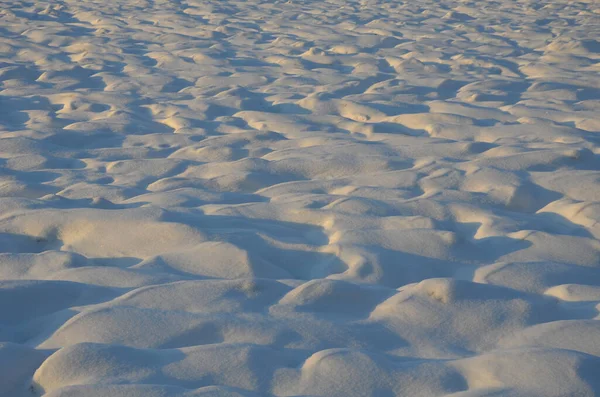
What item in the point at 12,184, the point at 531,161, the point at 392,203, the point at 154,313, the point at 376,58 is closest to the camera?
the point at 154,313

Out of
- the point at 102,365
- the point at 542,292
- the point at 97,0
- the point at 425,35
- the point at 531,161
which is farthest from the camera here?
the point at 97,0

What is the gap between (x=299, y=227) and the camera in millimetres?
2146

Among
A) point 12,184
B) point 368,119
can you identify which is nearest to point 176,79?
point 368,119

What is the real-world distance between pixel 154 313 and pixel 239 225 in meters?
0.58

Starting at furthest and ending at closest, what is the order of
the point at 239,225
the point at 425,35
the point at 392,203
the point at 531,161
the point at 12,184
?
the point at 425,35
the point at 531,161
the point at 12,184
the point at 392,203
the point at 239,225

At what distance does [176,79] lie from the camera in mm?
4227

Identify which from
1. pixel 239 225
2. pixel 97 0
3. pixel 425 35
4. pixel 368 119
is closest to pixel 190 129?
pixel 368 119

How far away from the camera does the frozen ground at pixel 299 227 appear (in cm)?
142

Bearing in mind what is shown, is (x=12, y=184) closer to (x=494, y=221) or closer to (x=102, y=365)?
(x=102, y=365)

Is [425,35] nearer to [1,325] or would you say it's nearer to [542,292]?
[542,292]

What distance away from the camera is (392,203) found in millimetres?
2271

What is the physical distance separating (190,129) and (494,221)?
5.38 ft

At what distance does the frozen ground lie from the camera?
1.42 metres

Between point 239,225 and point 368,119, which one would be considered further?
point 368,119
